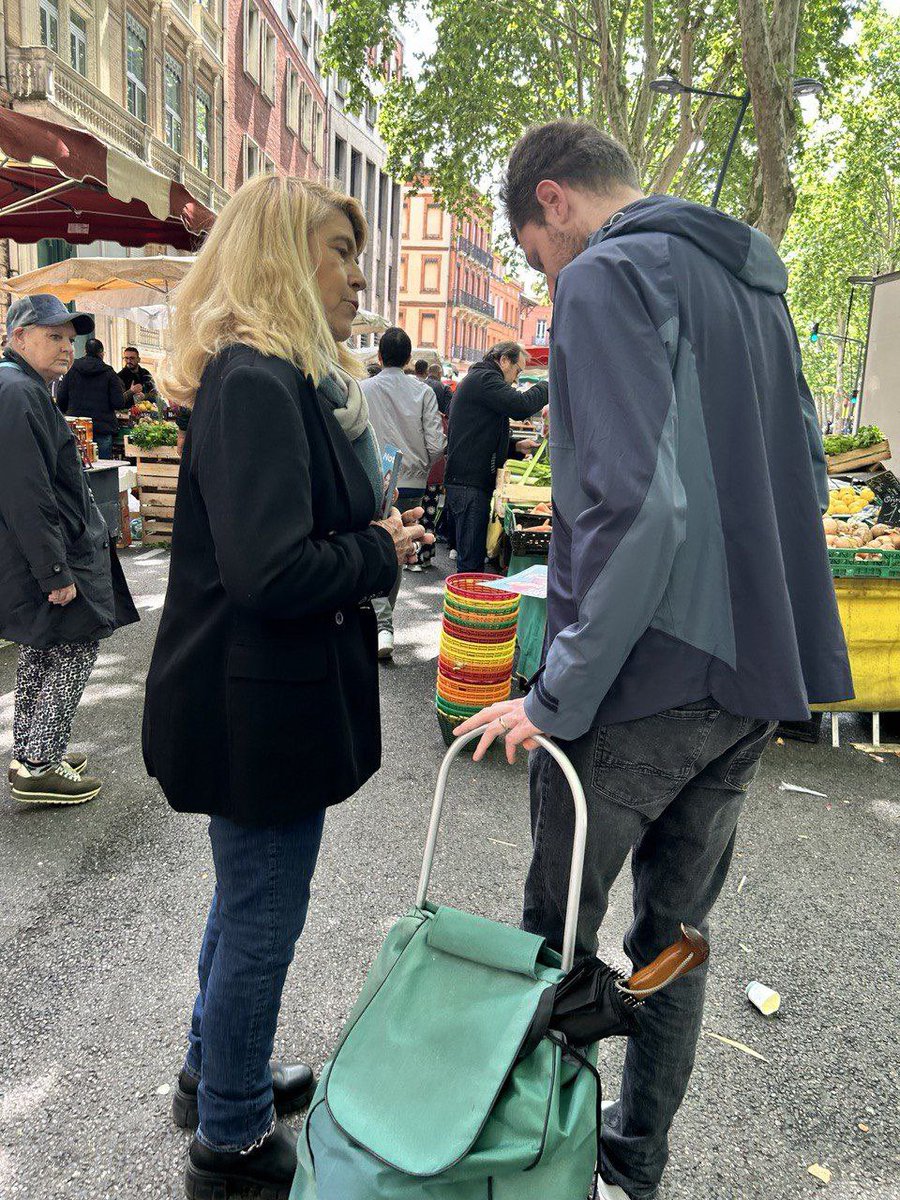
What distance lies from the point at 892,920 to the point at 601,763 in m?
2.47

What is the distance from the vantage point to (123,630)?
6719 mm

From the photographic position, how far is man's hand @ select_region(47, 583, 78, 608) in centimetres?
372

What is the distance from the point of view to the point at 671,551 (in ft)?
4.64

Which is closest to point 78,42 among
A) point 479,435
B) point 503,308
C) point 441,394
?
point 441,394

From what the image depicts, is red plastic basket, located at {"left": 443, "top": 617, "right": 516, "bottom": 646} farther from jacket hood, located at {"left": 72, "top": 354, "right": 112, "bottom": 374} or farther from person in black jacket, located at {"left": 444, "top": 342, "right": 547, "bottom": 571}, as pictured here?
jacket hood, located at {"left": 72, "top": 354, "right": 112, "bottom": 374}

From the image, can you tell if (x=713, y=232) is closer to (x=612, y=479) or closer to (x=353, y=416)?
(x=612, y=479)

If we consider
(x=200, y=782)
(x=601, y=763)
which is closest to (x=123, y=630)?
(x=200, y=782)

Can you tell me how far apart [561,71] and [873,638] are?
15.5m

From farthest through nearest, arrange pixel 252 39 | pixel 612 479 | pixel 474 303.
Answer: pixel 474 303
pixel 252 39
pixel 612 479

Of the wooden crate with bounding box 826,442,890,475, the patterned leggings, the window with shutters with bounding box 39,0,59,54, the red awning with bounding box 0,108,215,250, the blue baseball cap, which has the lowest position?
the patterned leggings

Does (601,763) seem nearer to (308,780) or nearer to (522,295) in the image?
(308,780)

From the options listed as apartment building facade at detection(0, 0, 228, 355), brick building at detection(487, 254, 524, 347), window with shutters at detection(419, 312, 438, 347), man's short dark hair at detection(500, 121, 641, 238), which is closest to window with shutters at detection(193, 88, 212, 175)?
apartment building facade at detection(0, 0, 228, 355)

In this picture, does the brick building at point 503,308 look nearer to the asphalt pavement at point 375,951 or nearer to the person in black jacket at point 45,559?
the person in black jacket at point 45,559

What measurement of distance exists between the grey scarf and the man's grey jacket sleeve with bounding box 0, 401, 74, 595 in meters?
2.26
